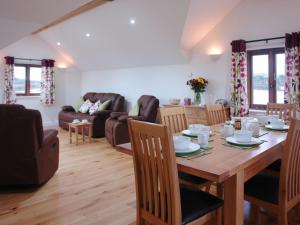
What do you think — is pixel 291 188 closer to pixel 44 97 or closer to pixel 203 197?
pixel 203 197

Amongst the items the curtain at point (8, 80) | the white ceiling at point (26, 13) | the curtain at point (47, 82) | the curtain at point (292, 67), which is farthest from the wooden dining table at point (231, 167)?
the curtain at point (47, 82)

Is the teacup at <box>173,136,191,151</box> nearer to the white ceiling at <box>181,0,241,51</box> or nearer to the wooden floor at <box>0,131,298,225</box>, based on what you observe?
the wooden floor at <box>0,131,298,225</box>

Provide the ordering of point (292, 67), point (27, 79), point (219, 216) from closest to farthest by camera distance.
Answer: point (219, 216) < point (292, 67) < point (27, 79)

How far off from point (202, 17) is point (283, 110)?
2.24 metres

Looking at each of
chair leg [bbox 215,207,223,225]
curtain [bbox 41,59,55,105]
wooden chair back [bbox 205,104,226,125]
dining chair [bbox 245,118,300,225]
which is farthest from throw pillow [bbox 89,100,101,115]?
chair leg [bbox 215,207,223,225]

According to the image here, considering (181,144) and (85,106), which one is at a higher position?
(85,106)

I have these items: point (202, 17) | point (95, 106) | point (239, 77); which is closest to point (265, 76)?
point (239, 77)

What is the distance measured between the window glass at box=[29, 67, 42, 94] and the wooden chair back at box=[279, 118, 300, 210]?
7530 mm

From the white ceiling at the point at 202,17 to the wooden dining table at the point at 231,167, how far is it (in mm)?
3025

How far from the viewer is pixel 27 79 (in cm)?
772

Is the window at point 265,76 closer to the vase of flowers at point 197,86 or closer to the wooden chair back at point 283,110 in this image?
the vase of flowers at point 197,86

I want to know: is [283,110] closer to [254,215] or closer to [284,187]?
[254,215]

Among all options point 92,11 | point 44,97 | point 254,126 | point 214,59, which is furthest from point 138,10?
point 44,97

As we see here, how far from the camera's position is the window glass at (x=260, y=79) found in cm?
474
